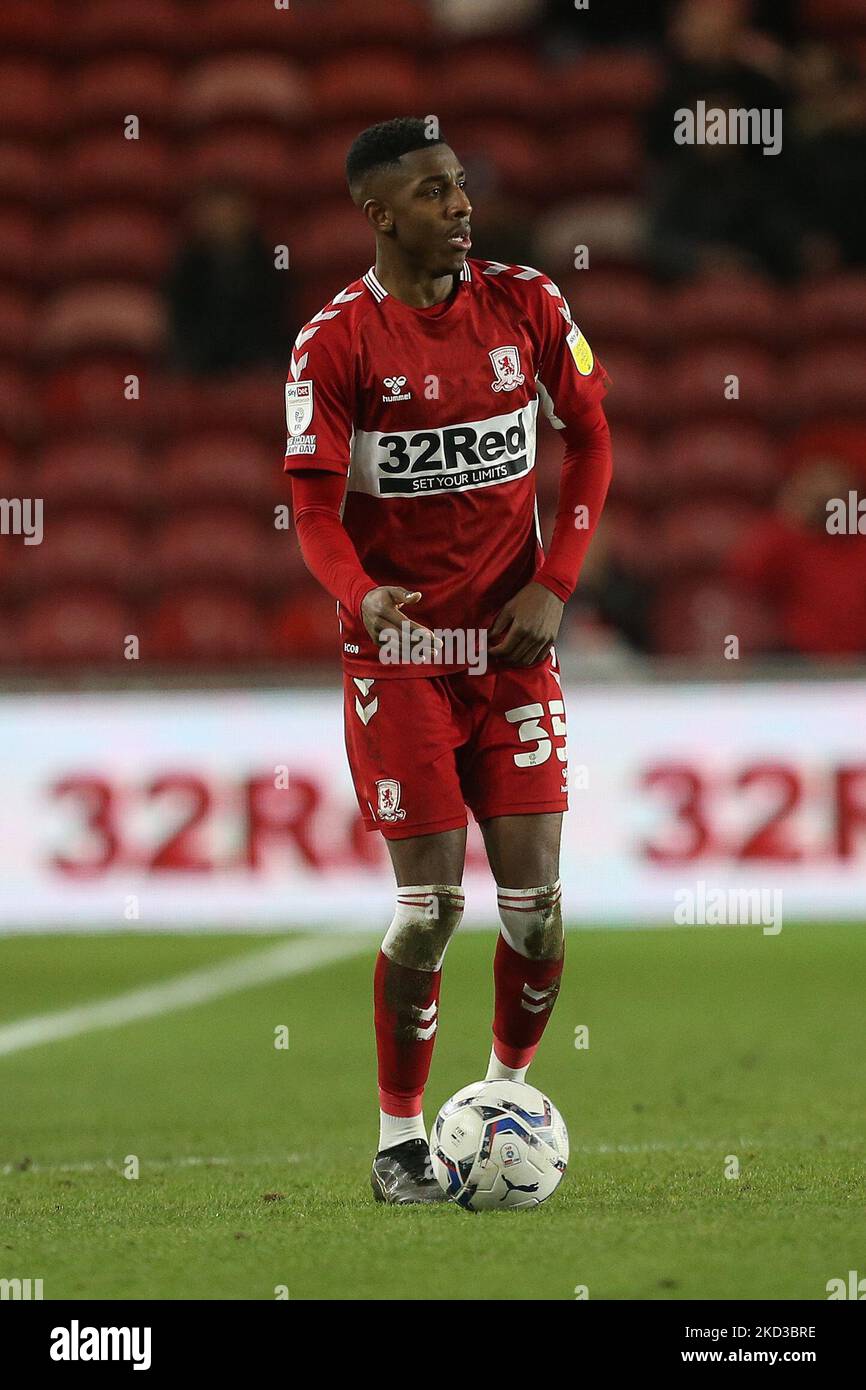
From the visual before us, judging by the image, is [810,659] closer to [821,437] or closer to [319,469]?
[821,437]

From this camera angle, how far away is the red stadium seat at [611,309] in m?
12.6

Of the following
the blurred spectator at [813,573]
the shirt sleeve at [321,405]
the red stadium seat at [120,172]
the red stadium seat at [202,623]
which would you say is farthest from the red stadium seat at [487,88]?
the shirt sleeve at [321,405]

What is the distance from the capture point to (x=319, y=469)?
4500 mm

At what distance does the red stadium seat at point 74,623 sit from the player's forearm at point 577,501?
6670mm

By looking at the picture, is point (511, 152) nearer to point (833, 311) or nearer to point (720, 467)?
point (833, 311)

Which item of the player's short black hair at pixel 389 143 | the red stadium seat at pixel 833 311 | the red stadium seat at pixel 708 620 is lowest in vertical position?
the red stadium seat at pixel 708 620

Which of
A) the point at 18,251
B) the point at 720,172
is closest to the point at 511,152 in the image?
the point at 720,172

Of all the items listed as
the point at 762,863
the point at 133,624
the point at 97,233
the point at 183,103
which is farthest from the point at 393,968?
the point at 183,103

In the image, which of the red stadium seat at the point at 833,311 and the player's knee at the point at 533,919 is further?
the red stadium seat at the point at 833,311

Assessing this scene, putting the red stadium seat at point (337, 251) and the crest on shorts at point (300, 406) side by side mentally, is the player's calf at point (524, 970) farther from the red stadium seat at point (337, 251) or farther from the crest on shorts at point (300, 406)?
the red stadium seat at point (337, 251)

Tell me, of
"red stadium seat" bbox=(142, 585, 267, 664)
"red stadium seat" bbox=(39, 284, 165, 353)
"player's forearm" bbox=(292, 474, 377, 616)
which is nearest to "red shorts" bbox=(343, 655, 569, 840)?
"player's forearm" bbox=(292, 474, 377, 616)

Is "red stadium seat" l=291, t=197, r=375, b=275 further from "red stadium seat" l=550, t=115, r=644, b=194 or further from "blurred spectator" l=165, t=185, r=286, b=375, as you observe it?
"red stadium seat" l=550, t=115, r=644, b=194

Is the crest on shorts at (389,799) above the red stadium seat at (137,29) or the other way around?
the other way around
